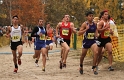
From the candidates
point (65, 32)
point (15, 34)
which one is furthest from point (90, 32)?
point (15, 34)

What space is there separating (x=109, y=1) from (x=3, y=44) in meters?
13.1

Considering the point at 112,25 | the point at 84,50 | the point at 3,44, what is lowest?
the point at 3,44

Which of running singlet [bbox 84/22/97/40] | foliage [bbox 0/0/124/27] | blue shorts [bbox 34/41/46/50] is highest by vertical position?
foliage [bbox 0/0/124/27]

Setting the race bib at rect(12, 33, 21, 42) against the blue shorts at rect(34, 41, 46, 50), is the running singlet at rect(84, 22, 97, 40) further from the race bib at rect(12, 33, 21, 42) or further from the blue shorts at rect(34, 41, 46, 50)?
the race bib at rect(12, 33, 21, 42)

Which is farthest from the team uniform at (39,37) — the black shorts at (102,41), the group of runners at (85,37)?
the black shorts at (102,41)

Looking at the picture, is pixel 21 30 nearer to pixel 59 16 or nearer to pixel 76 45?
pixel 76 45

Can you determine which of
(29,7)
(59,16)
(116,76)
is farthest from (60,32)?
(29,7)

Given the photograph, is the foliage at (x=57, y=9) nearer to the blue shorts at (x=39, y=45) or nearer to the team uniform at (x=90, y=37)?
the blue shorts at (x=39, y=45)

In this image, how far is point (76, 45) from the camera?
959 inches

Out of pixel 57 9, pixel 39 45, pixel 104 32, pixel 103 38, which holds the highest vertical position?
pixel 57 9

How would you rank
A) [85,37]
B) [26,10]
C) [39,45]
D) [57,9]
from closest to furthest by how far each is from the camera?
1. [85,37]
2. [39,45]
3. [57,9]
4. [26,10]

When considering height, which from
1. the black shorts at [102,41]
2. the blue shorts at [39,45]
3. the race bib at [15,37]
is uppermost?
the race bib at [15,37]

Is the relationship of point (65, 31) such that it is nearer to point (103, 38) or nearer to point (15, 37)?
point (103, 38)

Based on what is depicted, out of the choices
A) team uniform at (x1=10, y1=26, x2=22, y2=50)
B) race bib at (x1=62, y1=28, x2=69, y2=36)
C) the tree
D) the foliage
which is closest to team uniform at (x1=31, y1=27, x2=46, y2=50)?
team uniform at (x1=10, y1=26, x2=22, y2=50)
